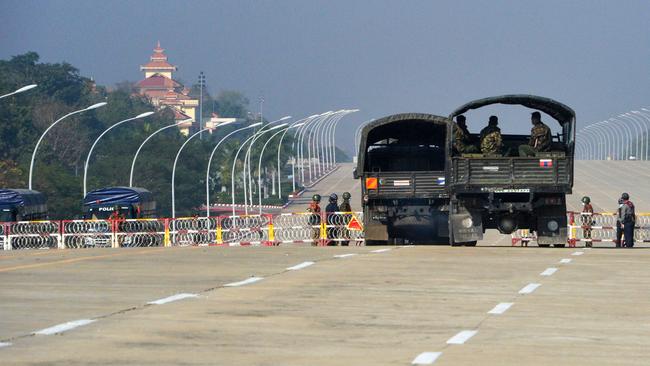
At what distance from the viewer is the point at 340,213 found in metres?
41.5

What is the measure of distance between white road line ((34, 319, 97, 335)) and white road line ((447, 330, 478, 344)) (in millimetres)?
3621

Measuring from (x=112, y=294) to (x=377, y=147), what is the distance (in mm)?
23499

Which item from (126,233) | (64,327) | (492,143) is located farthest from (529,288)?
(126,233)

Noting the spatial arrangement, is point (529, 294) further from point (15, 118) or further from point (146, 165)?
point (15, 118)

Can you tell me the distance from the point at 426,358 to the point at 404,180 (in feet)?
89.0

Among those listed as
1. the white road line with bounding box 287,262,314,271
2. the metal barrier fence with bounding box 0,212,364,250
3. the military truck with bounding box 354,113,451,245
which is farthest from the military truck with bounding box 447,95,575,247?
the white road line with bounding box 287,262,314,271

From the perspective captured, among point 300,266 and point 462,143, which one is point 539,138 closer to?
point 462,143

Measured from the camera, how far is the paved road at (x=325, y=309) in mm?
12789

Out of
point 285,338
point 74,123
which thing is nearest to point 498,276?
point 285,338

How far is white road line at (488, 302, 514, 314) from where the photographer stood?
16.7 metres

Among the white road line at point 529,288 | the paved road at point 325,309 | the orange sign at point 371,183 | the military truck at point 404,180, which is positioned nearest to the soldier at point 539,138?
the military truck at point 404,180

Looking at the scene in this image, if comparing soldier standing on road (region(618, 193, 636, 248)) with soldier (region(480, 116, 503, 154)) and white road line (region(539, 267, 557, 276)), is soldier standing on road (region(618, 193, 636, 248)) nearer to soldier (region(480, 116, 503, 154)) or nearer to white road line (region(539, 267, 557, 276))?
soldier (region(480, 116, 503, 154))

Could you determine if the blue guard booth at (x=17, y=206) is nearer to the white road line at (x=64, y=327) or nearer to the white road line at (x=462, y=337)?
the white road line at (x=64, y=327)

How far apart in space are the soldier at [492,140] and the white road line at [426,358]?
76.7ft
